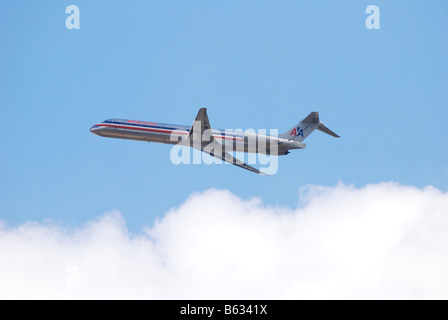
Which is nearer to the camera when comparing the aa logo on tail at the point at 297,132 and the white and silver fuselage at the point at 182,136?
the white and silver fuselage at the point at 182,136

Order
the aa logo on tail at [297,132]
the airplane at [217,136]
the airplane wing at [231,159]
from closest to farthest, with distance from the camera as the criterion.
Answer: the airplane at [217,136]
the airplane wing at [231,159]
the aa logo on tail at [297,132]

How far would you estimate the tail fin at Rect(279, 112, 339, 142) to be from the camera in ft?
245

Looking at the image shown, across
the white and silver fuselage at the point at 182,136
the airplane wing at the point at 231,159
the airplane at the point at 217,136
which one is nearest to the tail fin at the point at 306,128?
the airplane at the point at 217,136

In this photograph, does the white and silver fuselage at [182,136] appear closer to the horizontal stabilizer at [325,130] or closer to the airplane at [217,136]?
the airplane at [217,136]

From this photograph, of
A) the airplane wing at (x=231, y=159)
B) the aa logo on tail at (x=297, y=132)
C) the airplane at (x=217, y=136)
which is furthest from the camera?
the aa logo on tail at (x=297, y=132)

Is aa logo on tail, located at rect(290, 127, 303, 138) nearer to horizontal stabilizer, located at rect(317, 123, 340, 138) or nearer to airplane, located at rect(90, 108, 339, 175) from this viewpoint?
airplane, located at rect(90, 108, 339, 175)

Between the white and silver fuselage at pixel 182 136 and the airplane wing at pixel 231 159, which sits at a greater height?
the white and silver fuselage at pixel 182 136

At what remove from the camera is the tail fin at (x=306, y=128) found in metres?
74.8

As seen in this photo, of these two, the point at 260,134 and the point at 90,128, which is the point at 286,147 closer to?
the point at 260,134

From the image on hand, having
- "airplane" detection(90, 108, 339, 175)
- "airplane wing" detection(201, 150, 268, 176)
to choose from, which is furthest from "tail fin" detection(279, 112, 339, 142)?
"airplane wing" detection(201, 150, 268, 176)


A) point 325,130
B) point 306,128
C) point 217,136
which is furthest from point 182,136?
point 325,130

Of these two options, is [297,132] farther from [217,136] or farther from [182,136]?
[182,136]
